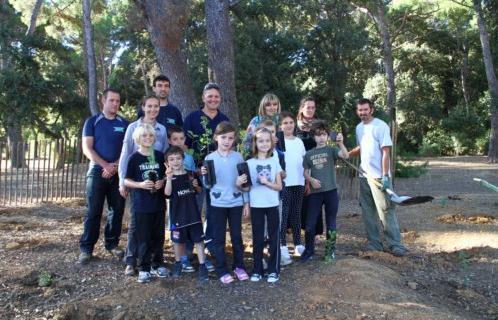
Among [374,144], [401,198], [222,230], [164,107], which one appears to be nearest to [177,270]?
[222,230]

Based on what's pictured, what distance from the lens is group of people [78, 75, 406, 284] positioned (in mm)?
4367

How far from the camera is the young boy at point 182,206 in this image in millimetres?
4379

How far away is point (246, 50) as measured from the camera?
667 inches

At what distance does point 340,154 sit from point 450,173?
1296 cm

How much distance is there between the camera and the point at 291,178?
4957mm

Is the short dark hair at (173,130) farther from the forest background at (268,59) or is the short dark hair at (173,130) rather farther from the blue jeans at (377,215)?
the forest background at (268,59)

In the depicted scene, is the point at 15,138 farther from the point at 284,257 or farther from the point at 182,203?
the point at 284,257

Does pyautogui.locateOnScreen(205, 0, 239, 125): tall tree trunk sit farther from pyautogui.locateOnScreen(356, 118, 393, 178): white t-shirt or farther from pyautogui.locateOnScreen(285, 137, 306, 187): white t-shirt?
pyautogui.locateOnScreen(285, 137, 306, 187): white t-shirt

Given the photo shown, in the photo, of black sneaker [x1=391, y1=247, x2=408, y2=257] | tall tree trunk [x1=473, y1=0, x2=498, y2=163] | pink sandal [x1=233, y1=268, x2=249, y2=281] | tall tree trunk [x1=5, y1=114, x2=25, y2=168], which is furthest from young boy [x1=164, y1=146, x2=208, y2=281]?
tall tree trunk [x1=473, y1=0, x2=498, y2=163]

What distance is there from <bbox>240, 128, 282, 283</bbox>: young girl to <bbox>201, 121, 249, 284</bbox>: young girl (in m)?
0.11

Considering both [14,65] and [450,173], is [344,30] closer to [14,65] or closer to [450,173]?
[450,173]

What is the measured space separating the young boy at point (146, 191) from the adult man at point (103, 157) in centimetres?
53

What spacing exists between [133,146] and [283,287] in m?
1.90

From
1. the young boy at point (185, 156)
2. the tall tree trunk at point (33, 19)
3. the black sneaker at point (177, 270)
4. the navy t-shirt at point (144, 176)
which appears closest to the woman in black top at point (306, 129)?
the young boy at point (185, 156)
